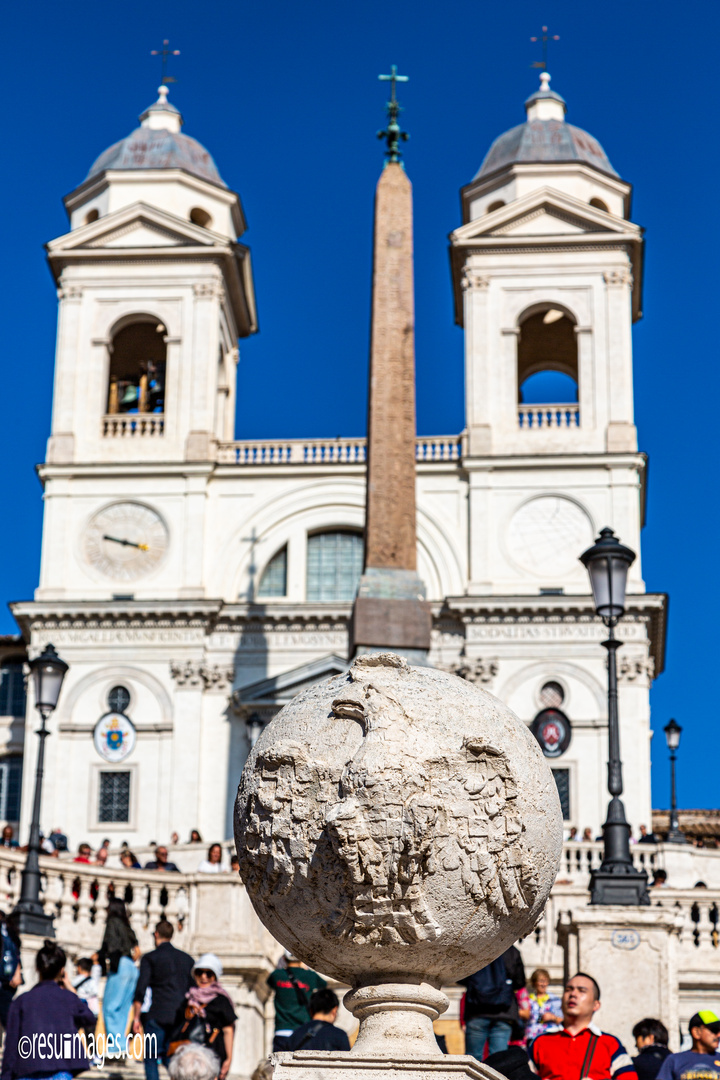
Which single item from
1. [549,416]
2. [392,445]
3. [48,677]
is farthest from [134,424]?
[48,677]

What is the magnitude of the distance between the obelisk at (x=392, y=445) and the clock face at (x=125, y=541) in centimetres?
990

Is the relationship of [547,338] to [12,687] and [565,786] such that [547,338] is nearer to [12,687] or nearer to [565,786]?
[565,786]

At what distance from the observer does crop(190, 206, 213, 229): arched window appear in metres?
46.6

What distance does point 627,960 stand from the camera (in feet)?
49.1

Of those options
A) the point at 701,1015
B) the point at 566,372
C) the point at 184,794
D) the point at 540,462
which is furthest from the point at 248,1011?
the point at 566,372

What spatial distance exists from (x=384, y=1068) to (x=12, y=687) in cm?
3917

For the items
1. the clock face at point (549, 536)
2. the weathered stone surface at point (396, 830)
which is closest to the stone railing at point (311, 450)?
the clock face at point (549, 536)

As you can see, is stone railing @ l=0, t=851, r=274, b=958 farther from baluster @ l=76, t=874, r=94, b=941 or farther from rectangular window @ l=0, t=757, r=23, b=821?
rectangular window @ l=0, t=757, r=23, b=821

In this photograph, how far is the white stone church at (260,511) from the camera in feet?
132

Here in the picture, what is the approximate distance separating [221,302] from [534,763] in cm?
3928

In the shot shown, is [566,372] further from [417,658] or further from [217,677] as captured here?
[417,658]

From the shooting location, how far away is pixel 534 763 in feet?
23.1

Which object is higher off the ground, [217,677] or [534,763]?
[217,677]

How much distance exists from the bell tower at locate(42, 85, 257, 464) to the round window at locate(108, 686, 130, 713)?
230 inches
